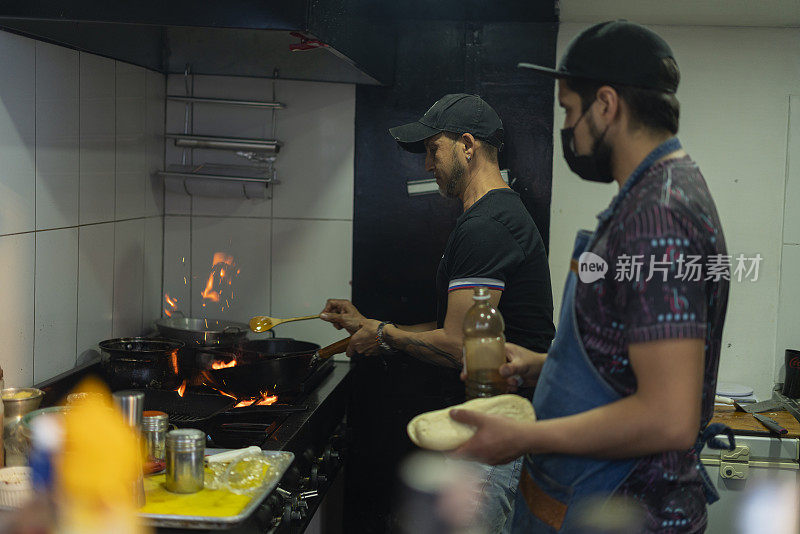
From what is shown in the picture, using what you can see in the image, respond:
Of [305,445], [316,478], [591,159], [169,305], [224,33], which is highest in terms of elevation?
[224,33]

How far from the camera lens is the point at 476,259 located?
1750 mm

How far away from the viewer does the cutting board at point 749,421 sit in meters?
2.16

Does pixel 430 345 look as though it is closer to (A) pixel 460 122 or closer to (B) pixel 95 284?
(A) pixel 460 122

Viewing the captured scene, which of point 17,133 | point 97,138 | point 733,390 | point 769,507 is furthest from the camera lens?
point 733,390

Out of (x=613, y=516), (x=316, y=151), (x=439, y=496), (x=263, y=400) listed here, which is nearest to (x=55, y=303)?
(x=263, y=400)

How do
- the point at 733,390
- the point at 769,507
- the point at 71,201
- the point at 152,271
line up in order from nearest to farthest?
1. the point at 71,201
2. the point at 769,507
3. the point at 733,390
4. the point at 152,271

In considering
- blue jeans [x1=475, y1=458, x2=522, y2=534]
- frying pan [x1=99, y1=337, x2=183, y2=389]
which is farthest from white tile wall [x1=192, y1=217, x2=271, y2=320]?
blue jeans [x1=475, y1=458, x2=522, y2=534]

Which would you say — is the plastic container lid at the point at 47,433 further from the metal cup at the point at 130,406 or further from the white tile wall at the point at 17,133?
the white tile wall at the point at 17,133

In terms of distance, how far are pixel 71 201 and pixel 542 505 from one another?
51.1 inches

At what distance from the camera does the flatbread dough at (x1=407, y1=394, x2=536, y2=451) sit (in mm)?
1153

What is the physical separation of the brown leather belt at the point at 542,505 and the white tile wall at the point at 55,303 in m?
1.11

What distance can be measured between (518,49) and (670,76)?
142cm

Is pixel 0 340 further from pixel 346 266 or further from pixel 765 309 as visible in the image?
pixel 765 309

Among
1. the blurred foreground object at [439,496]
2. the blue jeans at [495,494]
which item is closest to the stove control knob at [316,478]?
the blurred foreground object at [439,496]
